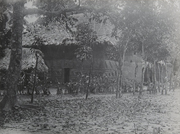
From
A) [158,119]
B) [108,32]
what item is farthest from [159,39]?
[158,119]

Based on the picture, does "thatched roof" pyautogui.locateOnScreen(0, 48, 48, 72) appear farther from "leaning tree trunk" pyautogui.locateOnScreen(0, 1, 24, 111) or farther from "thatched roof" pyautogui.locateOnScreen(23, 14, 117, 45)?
"leaning tree trunk" pyautogui.locateOnScreen(0, 1, 24, 111)

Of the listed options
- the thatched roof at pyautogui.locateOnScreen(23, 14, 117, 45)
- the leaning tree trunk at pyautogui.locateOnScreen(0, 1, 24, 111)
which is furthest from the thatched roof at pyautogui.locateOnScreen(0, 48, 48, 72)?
the leaning tree trunk at pyautogui.locateOnScreen(0, 1, 24, 111)

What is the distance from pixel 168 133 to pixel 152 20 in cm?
682

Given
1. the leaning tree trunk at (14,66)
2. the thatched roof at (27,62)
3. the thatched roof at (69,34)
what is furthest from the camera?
the thatched roof at (69,34)

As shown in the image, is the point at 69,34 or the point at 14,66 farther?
the point at 69,34

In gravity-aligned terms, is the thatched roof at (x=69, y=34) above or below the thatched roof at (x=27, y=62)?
above

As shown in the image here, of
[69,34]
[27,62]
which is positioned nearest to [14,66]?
[27,62]

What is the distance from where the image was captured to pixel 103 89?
21.1 m

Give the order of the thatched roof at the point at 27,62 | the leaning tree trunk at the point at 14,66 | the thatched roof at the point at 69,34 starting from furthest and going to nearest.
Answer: the thatched roof at the point at 69,34 < the thatched roof at the point at 27,62 < the leaning tree trunk at the point at 14,66

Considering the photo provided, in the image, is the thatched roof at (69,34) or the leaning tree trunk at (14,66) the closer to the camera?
the leaning tree trunk at (14,66)

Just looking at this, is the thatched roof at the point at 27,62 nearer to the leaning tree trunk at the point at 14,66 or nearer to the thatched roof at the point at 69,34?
the thatched roof at the point at 69,34

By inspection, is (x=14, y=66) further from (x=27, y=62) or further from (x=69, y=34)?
(x=69, y=34)

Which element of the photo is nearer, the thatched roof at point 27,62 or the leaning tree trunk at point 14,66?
the leaning tree trunk at point 14,66

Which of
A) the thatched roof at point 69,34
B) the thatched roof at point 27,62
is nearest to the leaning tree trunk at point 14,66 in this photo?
the thatched roof at point 27,62
